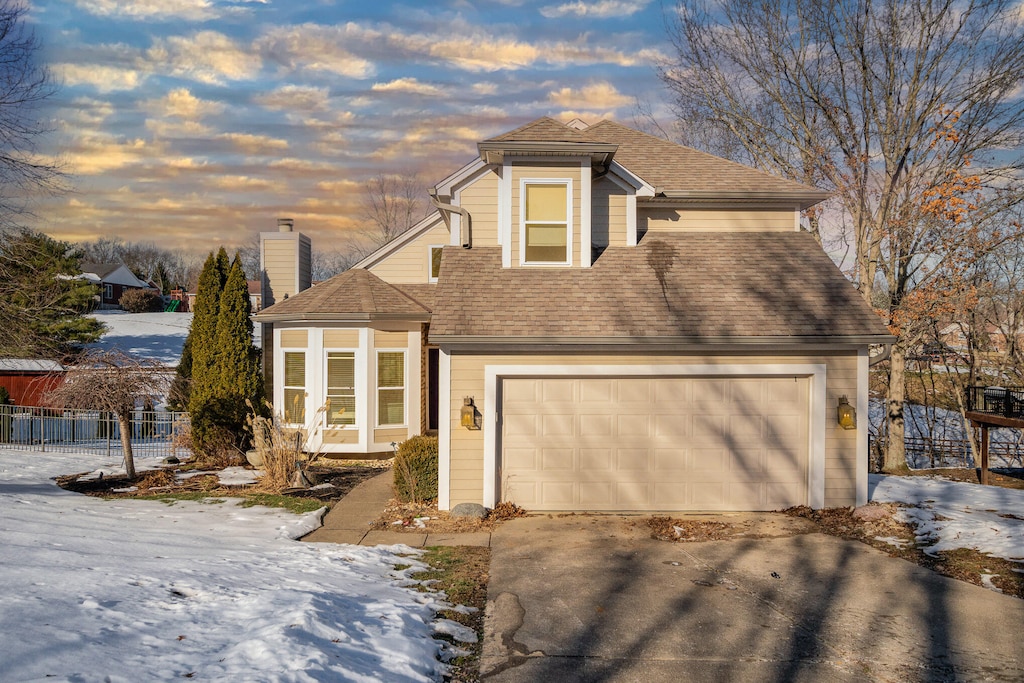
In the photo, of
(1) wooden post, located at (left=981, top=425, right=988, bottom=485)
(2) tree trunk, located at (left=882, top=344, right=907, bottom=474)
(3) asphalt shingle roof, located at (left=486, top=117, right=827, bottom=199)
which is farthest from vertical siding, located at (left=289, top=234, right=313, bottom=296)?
(1) wooden post, located at (left=981, top=425, right=988, bottom=485)

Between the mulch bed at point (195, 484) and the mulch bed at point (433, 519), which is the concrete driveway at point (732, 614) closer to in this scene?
the mulch bed at point (433, 519)

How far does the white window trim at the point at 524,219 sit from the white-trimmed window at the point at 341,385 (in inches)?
207

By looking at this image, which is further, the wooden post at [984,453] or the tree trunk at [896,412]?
the tree trunk at [896,412]

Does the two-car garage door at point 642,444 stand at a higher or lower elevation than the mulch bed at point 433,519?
higher

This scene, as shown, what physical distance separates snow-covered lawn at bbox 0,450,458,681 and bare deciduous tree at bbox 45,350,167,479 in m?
3.17

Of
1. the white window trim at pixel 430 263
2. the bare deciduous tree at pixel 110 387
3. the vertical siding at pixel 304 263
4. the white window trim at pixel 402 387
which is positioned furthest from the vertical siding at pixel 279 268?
the bare deciduous tree at pixel 110 387

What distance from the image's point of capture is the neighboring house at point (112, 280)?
66.9 metres

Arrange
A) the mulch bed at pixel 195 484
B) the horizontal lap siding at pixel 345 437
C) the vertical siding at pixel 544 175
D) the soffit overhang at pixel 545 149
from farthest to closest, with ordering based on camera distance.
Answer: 1. the horizontal lap siding at pixel 345 437
2. the mulch bed at pixel 195 484
3. the vertical siding at pixel 544 175
4. the soffit overhang at pixel 545 149

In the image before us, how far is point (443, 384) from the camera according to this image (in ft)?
33.7

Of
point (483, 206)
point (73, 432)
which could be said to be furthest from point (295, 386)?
point (73, 432)

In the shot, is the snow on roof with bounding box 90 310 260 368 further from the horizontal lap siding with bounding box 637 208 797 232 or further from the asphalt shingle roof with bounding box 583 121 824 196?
the horizontal lap siding with bounding box 637 208 797 232

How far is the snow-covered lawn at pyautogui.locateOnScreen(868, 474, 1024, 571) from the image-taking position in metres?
8.72

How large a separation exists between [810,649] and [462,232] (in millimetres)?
8698

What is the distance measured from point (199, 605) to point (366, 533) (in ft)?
11.7
